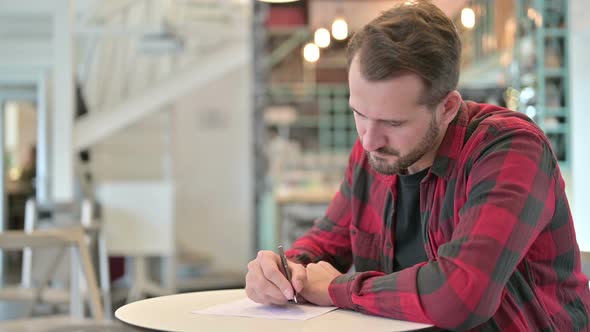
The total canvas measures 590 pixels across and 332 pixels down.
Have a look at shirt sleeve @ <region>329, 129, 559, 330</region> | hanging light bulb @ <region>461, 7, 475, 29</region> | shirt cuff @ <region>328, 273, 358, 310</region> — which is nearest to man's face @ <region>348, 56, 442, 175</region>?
shirt sleeve @ <region>329, 129, 559, 330</region>

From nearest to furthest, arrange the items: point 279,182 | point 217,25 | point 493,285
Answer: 1. point 493,285
2. point 279,182
3. point 217,25

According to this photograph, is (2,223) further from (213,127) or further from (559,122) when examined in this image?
(559,122)

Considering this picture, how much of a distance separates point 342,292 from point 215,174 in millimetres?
9863

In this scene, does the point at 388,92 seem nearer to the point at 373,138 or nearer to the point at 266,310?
the point at 373,138

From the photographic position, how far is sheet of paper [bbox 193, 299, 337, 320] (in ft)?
4.95

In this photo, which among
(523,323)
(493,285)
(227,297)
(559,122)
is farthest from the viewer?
(559,122)

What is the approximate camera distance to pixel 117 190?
8547 mm

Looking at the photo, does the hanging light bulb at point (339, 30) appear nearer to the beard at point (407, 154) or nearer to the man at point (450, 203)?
the man at point (450, 203)

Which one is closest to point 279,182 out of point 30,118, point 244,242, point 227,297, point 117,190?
point 117,190

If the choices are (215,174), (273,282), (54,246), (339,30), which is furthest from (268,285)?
(215,174)

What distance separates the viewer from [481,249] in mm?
1396

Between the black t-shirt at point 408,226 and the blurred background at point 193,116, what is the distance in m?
2.85

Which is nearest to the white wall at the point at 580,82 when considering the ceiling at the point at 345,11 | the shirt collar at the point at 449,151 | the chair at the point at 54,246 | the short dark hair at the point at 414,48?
the chair at the point at 54,246

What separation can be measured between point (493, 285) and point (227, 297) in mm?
631
